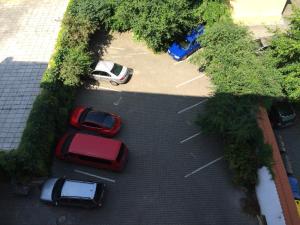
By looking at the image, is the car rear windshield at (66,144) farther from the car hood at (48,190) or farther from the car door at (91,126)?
the car hood at (48,190)

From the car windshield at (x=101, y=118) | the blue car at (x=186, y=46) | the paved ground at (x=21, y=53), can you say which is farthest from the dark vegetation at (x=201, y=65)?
the paved ground at (x=21, y=53)

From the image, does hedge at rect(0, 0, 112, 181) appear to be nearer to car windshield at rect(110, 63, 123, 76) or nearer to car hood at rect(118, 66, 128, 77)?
car windshield at rect(110, 63, 123, 76)

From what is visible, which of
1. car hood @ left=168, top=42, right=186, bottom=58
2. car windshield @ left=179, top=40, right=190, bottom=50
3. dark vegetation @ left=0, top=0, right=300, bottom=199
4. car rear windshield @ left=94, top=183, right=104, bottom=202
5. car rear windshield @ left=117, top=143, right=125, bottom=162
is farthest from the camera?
car windshield @ left=179, top=40, right=190, bottom=50

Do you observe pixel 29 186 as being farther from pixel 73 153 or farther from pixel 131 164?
pixel 131 164

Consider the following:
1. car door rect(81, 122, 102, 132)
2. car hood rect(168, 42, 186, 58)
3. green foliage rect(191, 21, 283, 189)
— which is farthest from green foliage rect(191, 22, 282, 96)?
car door rect(81, 122, 102, 132)

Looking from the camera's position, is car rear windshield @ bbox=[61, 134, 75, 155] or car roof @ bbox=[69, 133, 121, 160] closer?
car roof @ bbox=[69, 133, 121, 160]

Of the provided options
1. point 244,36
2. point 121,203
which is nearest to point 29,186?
point 121,203
